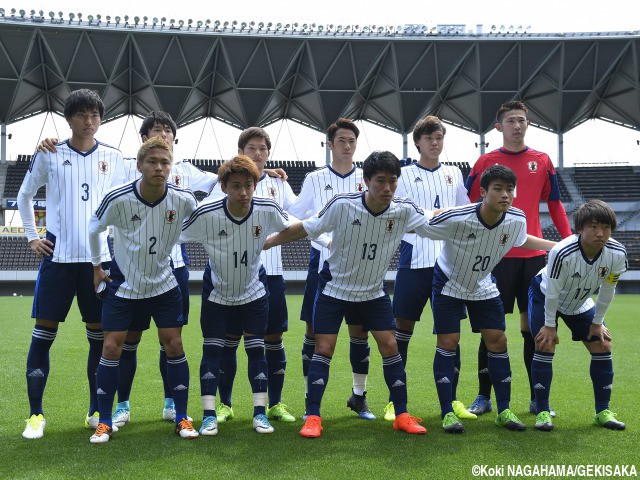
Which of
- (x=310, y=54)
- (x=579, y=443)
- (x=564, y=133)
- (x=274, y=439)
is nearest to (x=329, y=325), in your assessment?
(x=274, y=439)

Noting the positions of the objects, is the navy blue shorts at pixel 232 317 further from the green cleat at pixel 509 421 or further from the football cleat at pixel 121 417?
the green cleat at pixel 509 421

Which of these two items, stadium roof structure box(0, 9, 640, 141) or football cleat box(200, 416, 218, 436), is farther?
stadium roof structure box(0, 9, 640, 141)

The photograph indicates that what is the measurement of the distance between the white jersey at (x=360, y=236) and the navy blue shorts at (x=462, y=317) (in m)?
0.48

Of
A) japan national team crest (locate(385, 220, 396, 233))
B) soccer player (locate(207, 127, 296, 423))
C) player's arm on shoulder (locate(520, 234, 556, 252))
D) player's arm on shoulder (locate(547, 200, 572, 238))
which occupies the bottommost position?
soccer player (locate(207, 127, 296, 423))

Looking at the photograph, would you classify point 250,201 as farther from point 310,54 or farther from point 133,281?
point 310,54

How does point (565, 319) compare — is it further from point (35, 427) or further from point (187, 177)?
point (35, 427)

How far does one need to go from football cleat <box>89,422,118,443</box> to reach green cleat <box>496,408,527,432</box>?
8.76 feet

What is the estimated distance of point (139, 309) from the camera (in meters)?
4.75

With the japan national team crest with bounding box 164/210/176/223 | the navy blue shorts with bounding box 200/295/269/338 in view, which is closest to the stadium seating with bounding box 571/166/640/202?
the navy blue shorts with bounding box 200/295/269/338

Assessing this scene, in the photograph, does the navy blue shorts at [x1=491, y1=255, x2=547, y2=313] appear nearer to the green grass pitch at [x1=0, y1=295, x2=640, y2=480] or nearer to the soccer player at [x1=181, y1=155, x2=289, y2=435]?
the green grass pitch at [x1=0, y1=295, x2=640, y2=480]

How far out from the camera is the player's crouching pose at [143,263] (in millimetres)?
4473

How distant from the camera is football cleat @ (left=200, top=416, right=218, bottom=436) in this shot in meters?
4.58

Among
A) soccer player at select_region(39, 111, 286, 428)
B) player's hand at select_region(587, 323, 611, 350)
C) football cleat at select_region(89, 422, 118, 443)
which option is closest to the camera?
football cleat at select_region(89, 422, 118, 443)

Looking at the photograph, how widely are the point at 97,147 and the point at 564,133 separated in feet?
119
